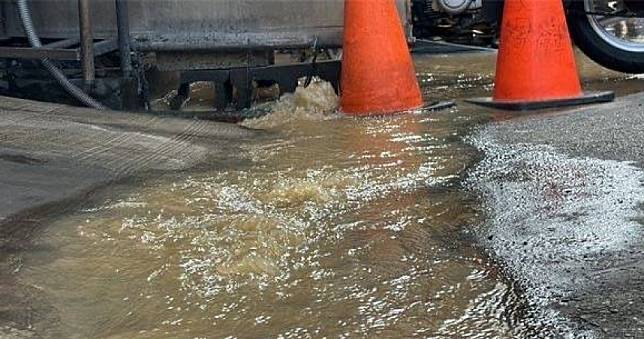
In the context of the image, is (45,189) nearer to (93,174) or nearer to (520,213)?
(93,174)

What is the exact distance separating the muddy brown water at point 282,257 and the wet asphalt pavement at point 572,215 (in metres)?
0.09

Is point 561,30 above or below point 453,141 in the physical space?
above

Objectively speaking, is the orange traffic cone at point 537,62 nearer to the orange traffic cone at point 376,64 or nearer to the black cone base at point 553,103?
the black cone base at point 553,103

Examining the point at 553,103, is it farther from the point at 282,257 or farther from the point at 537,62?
the point at 282,257

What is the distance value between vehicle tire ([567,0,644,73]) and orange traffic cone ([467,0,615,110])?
107 cm

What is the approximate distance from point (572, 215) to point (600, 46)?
12.7ft

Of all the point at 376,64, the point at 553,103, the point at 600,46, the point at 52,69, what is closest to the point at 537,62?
the point at 553,103

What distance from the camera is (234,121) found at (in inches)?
214

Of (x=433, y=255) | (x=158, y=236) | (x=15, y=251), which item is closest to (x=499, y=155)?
(x=433, y=255)

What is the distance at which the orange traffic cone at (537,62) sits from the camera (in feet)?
17.6

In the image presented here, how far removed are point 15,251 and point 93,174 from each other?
106 cm

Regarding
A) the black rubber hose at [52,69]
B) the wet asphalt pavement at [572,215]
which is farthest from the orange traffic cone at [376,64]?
the black rubber hose at [52,69]

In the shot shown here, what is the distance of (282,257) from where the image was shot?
2631 millimetres

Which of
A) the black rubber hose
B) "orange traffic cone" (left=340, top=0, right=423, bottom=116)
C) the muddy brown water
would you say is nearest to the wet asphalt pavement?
the muddy brown water
